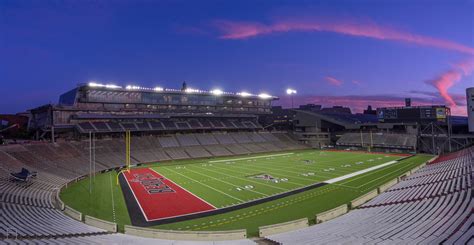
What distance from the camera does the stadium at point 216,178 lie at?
1409 cm

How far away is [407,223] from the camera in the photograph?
12.9m

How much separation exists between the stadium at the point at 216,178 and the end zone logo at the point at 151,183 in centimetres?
20

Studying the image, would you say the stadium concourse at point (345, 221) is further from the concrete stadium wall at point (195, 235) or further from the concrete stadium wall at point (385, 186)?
the concrete stadium wall at point (385, 186)

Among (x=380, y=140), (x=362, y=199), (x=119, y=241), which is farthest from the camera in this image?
(x=380, y=140)

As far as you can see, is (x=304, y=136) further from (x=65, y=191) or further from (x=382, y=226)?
(x=382, y=226)

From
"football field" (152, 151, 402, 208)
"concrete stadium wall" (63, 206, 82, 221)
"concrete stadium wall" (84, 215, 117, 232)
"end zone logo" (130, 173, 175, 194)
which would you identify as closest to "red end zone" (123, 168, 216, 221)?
"end zone logo" (130, 173, 175, 194)

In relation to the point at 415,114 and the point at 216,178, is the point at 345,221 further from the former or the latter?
the point at 415,114

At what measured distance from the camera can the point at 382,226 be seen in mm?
13250

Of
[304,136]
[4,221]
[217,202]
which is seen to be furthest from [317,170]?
[304,136]

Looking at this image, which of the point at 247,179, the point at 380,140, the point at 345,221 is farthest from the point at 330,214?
the point at 380,140

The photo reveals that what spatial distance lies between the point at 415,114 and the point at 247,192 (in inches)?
2160

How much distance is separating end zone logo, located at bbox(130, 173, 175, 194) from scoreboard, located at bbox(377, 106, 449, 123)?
57.0m

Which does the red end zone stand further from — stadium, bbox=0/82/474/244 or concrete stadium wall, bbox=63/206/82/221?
concrete stadium wall, bbox=63/206/82/221

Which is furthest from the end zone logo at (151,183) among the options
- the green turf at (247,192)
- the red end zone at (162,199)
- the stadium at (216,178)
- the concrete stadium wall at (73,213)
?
the concrete stadium wall at (73,213)
